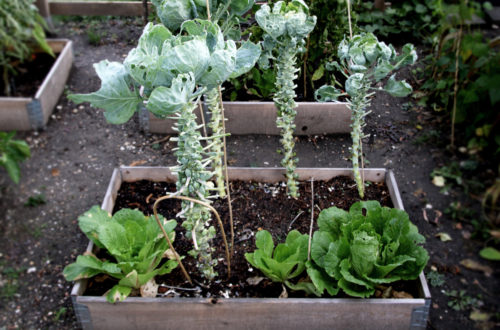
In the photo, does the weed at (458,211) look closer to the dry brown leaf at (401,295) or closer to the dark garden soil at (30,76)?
the dry brown leaf at (401,295)

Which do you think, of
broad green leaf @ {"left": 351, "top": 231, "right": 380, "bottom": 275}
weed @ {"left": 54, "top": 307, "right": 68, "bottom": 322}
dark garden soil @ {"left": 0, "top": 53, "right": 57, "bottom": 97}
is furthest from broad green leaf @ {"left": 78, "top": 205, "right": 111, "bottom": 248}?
dark garden soil @ {"left": 0, "top": 53, "right": 57, "bottom": 97}

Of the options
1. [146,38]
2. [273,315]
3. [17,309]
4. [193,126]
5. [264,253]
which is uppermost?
[146,38]

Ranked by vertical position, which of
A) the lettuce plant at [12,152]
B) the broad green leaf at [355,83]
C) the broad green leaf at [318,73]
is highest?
the broad green leaf at [355,83]

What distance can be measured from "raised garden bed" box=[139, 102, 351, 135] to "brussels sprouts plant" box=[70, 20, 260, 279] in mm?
1245

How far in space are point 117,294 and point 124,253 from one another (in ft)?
0.55

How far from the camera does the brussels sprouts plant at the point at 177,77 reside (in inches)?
55.2

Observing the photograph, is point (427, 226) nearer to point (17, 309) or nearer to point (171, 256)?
point (171, 256)

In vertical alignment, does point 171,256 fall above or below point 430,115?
below

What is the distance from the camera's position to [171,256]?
2010mm

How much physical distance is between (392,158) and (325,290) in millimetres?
1233

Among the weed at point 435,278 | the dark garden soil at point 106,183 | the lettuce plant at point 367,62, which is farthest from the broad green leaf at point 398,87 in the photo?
the weed at point 435,278

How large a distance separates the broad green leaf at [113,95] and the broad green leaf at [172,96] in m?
0.16

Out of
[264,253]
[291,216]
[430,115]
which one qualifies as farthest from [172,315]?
[430,115]

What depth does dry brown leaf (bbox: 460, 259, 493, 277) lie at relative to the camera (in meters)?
1.57
